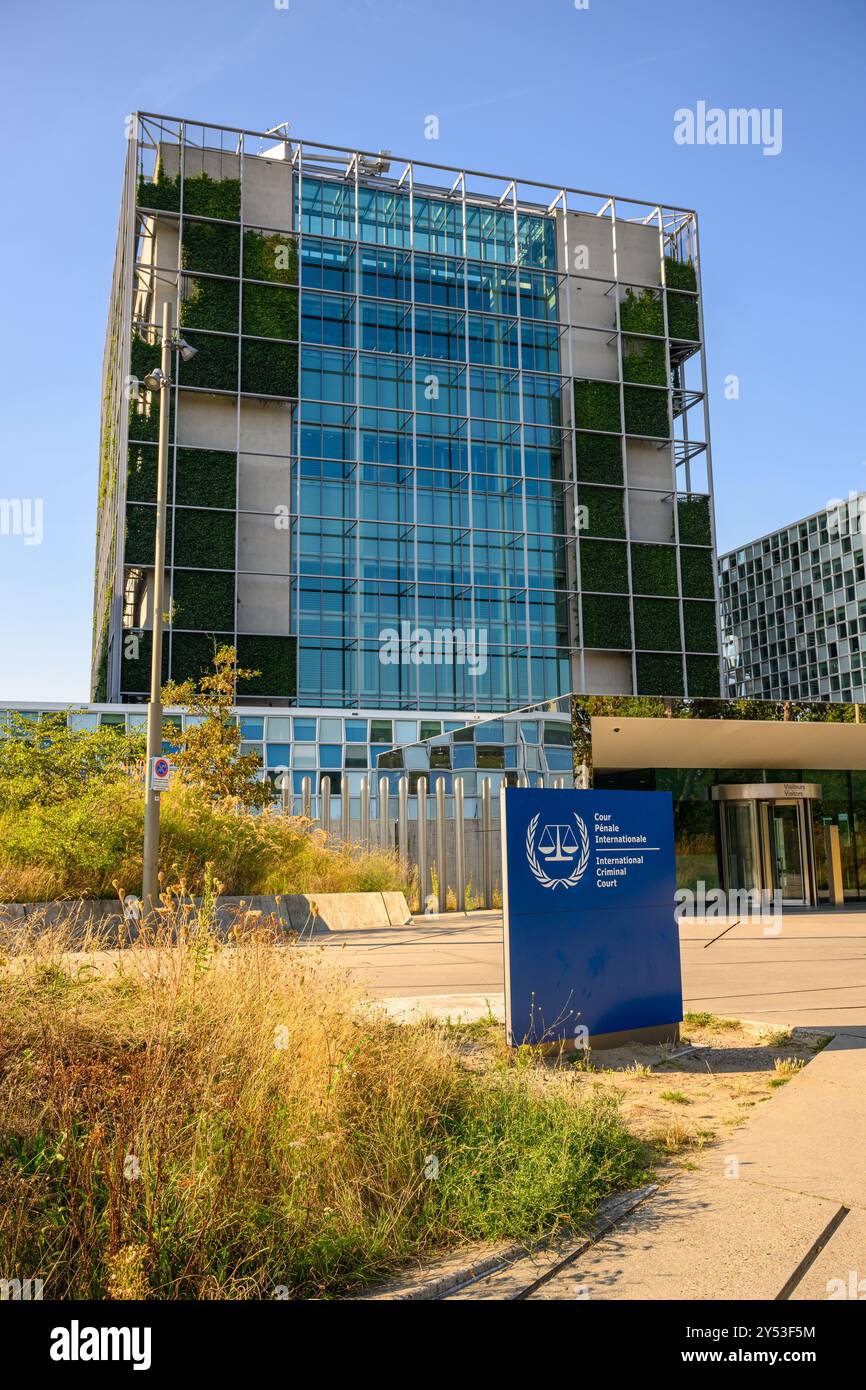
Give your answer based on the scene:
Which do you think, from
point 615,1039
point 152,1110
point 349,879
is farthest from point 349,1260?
point 349,879

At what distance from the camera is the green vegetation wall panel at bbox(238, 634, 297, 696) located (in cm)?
4738

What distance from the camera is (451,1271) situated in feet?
12.7

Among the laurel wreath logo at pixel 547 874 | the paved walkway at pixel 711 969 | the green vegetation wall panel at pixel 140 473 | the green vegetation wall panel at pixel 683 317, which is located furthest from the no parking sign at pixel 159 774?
the green vegetation wall panel at pixel 683 317

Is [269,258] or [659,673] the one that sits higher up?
[269,258]

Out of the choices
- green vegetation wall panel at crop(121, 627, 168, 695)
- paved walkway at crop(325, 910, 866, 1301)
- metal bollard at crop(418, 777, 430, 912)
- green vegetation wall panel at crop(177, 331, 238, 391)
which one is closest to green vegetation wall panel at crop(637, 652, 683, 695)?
green vegetation wall panel at crop(121, 627, 168, 695)

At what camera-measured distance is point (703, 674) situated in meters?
54.8

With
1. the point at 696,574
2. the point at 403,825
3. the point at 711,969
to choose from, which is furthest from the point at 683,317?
the point at 711,969

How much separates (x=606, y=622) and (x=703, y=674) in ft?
19.0

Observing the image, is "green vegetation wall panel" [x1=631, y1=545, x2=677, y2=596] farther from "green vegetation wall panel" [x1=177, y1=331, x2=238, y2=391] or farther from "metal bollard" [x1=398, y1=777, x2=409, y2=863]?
"metal bollard" [x1=398, y1=777, x2=409, y2=863]

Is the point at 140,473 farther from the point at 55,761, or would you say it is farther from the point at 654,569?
the point at 55,761

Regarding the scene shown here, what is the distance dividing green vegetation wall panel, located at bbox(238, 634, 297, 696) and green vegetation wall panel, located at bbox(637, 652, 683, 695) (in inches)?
681

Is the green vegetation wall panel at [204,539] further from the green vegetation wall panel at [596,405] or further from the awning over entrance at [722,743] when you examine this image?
the awning over entrance at [722,743]

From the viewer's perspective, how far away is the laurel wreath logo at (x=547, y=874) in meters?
7.30

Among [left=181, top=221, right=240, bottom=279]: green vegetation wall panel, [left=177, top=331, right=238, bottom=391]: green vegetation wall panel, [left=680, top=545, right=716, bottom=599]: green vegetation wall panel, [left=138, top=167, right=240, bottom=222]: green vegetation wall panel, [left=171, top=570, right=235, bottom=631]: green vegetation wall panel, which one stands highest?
[left=138, top=167, right=240, bottom=222]: green vegetation wall panel
